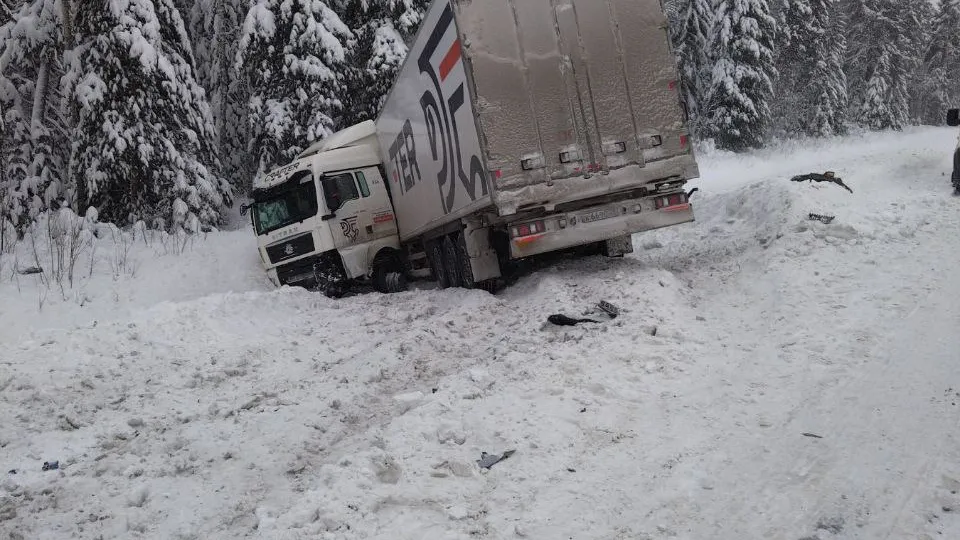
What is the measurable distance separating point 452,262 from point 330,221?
328cm

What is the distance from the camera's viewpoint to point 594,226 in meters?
8.55

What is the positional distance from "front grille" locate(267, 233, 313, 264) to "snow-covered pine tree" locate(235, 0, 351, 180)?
5.68m

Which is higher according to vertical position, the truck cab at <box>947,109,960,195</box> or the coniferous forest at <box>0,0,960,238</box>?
the coniferous forest at <box>0,0,960,238</box>

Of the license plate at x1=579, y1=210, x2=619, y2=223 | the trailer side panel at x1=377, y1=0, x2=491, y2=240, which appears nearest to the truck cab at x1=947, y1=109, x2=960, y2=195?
the license plate at x1=579, y1=210, x2=619, y2=223

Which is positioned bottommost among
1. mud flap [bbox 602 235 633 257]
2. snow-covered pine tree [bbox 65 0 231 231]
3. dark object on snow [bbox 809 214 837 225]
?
dark object on snow [bbox 809 214 837 225]

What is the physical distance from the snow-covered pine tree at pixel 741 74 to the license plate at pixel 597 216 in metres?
20.2

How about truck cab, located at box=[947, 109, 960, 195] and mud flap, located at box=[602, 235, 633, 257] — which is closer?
mud flap, located at box=[602, 235, 633, 257]

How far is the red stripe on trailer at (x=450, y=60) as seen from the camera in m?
8.03

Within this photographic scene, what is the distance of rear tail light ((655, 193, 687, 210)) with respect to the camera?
874 centimetres

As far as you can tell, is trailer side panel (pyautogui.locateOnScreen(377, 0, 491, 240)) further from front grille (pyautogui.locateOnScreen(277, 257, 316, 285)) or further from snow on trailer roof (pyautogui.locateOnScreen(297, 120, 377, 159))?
front grille (pyautogui.locateOnScreen(277, 257, 316, 285))

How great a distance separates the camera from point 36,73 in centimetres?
1839

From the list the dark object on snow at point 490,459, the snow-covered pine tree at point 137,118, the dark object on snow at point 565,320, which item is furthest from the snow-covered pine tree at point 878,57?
the dark object on snow at point 490,459

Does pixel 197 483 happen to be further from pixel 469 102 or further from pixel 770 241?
pixel 770 241

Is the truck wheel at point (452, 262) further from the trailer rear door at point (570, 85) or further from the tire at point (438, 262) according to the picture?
the trailer rear door at point (570, 85)
